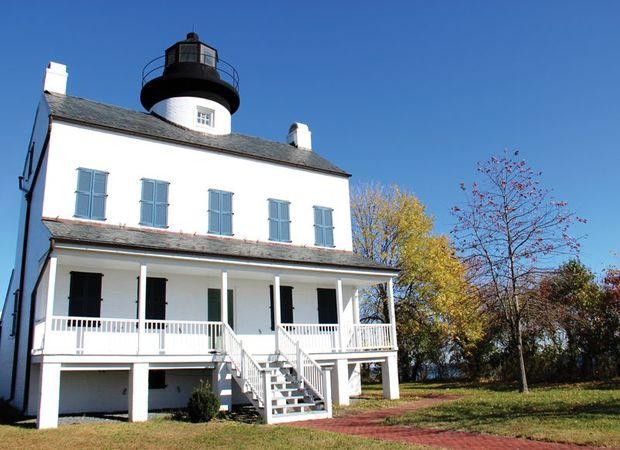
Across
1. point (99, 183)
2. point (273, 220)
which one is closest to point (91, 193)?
point (99, 183)

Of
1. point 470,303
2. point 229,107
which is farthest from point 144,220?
point 470,303

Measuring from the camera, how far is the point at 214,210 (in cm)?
1898

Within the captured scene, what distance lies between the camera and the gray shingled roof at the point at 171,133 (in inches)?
699

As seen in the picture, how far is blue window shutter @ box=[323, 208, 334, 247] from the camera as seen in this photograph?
21341 mm

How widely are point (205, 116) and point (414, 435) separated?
15.3m

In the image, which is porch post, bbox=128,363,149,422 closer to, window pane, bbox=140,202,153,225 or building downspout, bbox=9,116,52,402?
building downspout, bbox=9,116,52,402

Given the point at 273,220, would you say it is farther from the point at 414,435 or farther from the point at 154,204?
the point at 414,435

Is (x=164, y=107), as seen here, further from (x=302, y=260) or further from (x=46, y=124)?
(x=302, y=260)

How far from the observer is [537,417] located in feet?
41.0

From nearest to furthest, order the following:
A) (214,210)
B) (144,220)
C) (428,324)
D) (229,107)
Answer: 1. (144,220)
2. (214,210)
3. (229,107)
4. (428,324)

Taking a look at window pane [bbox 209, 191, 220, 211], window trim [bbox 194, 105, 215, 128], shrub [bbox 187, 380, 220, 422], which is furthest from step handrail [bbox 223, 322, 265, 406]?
window trim [bbox 194, 105, 215, 128]

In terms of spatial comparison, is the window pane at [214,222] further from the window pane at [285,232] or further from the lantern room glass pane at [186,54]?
the lantern room glass pane at [186,54]

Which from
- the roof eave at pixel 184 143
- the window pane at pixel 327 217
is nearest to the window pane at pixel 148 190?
the roof eave at pixel 184 143

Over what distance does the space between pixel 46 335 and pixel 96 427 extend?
8.27 feet
